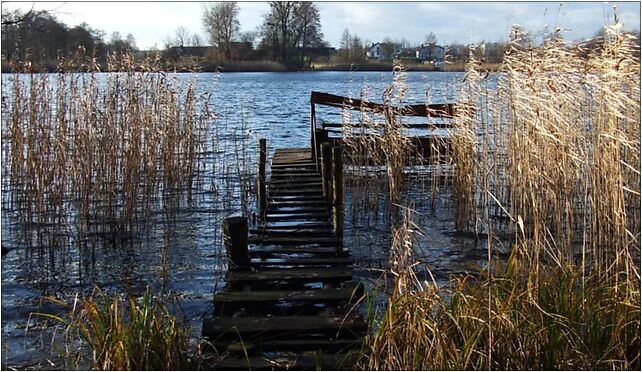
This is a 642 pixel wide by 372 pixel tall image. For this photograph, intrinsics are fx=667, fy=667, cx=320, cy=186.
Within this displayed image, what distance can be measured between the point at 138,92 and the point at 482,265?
5745mm

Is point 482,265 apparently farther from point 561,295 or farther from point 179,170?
point 179,170

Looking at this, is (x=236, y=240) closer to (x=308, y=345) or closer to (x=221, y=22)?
(x=308, y=345)

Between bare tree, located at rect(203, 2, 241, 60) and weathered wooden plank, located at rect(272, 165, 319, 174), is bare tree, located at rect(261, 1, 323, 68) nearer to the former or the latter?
bare tree, located at rect(203, 2, 241, 60)

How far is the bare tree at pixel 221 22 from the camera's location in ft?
86.0

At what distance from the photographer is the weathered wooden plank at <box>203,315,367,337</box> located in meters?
5.18

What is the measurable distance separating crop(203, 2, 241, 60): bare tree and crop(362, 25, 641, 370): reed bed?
18607 millimetres

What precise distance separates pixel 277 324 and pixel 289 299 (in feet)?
1.84

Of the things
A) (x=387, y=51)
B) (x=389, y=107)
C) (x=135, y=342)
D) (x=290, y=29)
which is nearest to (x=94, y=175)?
(x=389, y=107)

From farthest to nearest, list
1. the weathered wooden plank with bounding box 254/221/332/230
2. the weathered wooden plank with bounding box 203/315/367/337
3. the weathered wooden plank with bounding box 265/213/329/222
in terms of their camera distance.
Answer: the weathered wooden plank with bounding box 265/213/329/222
the weathered wooden plank with bounding box 254/221/332/230
the weathered wooden plank with bounding box 203/315/367/337

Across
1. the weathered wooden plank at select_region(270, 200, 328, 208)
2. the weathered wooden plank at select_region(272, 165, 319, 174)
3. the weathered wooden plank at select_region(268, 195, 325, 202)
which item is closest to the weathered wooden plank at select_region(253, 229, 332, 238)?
the weathered wooden plank at select_region(270, 200, 328, 208)

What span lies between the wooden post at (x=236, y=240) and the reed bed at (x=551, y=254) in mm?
1595

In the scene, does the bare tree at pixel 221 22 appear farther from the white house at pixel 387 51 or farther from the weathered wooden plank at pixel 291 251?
the weathered wooden plank at pixel 291 251

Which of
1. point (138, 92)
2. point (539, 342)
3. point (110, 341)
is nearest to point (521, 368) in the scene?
point (539, 342)

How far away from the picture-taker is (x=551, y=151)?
6.97 meters
